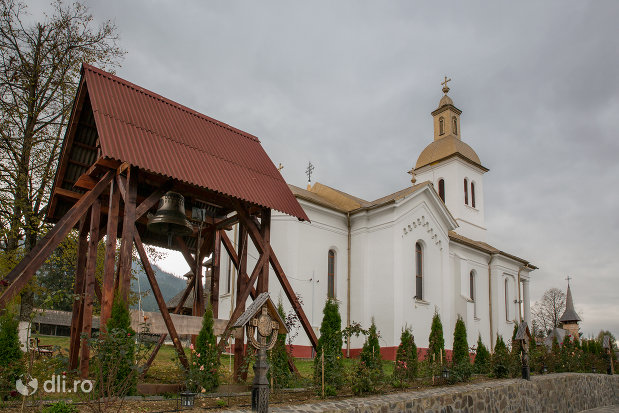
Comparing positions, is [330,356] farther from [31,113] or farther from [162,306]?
[31,113]

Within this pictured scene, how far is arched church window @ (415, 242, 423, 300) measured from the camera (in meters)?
20.6

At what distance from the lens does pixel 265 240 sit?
1002 cm

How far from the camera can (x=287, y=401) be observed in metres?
7.91

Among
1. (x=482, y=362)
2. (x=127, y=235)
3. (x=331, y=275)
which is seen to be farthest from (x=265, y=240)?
(x=331, y=275)

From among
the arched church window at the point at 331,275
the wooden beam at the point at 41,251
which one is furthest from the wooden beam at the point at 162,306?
the arched church window at the point at 331,275

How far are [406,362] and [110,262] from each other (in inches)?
254

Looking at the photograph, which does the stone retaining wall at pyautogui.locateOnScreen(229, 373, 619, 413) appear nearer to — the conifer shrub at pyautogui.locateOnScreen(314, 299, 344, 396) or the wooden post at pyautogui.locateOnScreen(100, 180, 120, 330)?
the conifer shrub at pyautogui.locateOnScreen(314, 299, 344, 396)

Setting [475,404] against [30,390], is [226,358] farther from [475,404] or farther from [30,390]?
[30,390]

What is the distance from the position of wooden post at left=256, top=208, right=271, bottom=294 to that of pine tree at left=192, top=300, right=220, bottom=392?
1.48 m

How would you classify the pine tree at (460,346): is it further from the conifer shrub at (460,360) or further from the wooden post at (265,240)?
the wooden post at (265,240)

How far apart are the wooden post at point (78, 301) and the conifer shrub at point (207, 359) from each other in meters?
2.25

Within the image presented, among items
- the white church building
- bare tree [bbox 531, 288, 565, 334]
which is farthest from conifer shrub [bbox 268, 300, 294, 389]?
bare tree [bbox 531, 288, 565, 334]

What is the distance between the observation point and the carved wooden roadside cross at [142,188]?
26.6 ft

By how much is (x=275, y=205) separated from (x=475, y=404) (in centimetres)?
546
